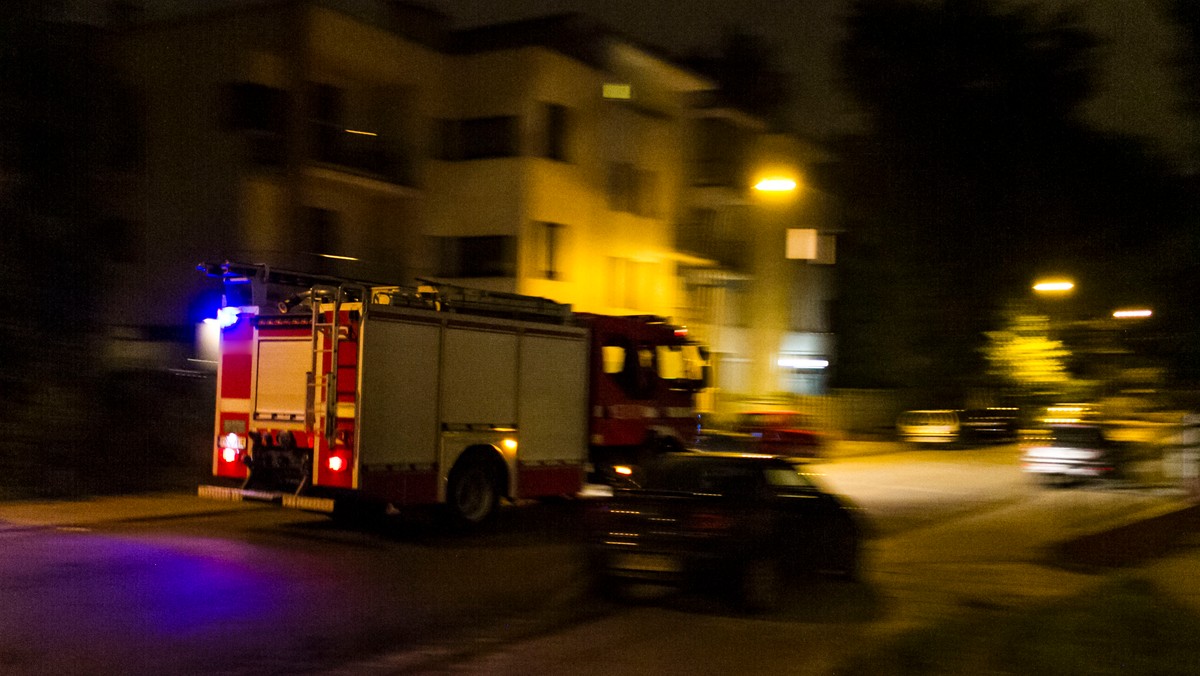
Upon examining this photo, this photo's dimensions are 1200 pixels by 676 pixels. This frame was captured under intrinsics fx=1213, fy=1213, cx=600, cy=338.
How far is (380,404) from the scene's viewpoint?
Result: 45.4 feet

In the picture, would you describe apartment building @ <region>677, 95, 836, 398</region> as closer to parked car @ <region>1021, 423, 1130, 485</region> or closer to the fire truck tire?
the fire truck tire

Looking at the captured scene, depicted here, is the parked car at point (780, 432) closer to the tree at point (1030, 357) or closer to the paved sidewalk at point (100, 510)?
the paved sidewalk at point (100, 510)

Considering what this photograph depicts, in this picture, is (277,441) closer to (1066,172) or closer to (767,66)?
(1066,172)

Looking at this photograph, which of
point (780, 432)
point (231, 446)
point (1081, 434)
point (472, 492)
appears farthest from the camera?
point (780, 432)

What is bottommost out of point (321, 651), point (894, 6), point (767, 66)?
point (321, 651)

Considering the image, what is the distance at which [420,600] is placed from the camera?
10.9 meters

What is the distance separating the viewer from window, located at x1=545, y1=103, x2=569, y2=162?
29.9m

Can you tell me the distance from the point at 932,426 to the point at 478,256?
79.2 feet

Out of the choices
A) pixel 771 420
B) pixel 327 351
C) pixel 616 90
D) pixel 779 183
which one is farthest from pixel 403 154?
pixel 327 351

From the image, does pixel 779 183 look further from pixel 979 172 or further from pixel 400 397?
pixel 979 172

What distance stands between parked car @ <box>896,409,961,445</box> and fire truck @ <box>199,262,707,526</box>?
7848 millimetres

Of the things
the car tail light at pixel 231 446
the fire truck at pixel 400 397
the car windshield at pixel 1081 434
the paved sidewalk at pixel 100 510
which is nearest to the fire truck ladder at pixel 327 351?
the fire truck at pixel 400 397

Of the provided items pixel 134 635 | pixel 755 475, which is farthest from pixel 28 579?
pixel 755 475

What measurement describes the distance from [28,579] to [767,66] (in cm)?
4405
